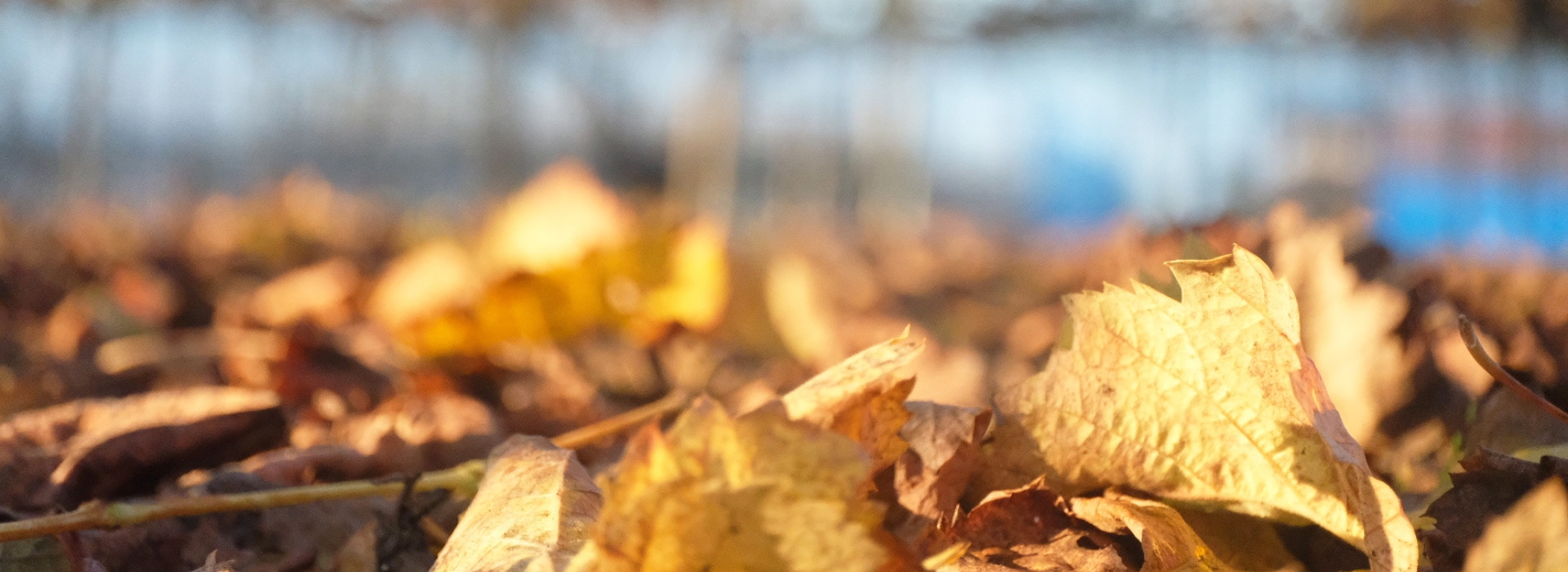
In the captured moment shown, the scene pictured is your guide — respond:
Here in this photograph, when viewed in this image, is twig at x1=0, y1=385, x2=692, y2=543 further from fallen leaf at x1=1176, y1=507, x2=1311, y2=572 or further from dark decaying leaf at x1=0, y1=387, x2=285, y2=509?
fallen leaf at x1=1176, y1=507, x2=1311, y2=572

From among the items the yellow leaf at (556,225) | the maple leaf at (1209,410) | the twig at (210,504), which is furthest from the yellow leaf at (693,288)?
the maple leaf at (1209,410)

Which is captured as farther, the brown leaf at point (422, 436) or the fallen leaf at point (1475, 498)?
the brown leaf at point (422, 436)

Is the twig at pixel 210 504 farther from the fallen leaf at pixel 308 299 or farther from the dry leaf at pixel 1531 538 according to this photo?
the fallen leaf at pixel 308 299

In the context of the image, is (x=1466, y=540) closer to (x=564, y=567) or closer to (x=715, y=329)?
(x=564, y=567)

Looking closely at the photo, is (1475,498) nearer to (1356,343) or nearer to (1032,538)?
(1032,538)

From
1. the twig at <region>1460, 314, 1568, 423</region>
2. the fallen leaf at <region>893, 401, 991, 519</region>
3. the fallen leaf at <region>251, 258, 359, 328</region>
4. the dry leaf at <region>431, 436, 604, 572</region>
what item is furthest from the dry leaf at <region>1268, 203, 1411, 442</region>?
the fallen leaf at <region>251, 258, 359, 328</region>

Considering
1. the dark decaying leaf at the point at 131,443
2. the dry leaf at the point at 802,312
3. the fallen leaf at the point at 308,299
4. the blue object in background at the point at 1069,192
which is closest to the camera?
the dark decaying leaf at the point at 131,443

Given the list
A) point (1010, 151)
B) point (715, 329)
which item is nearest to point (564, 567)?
point (715, 329)
